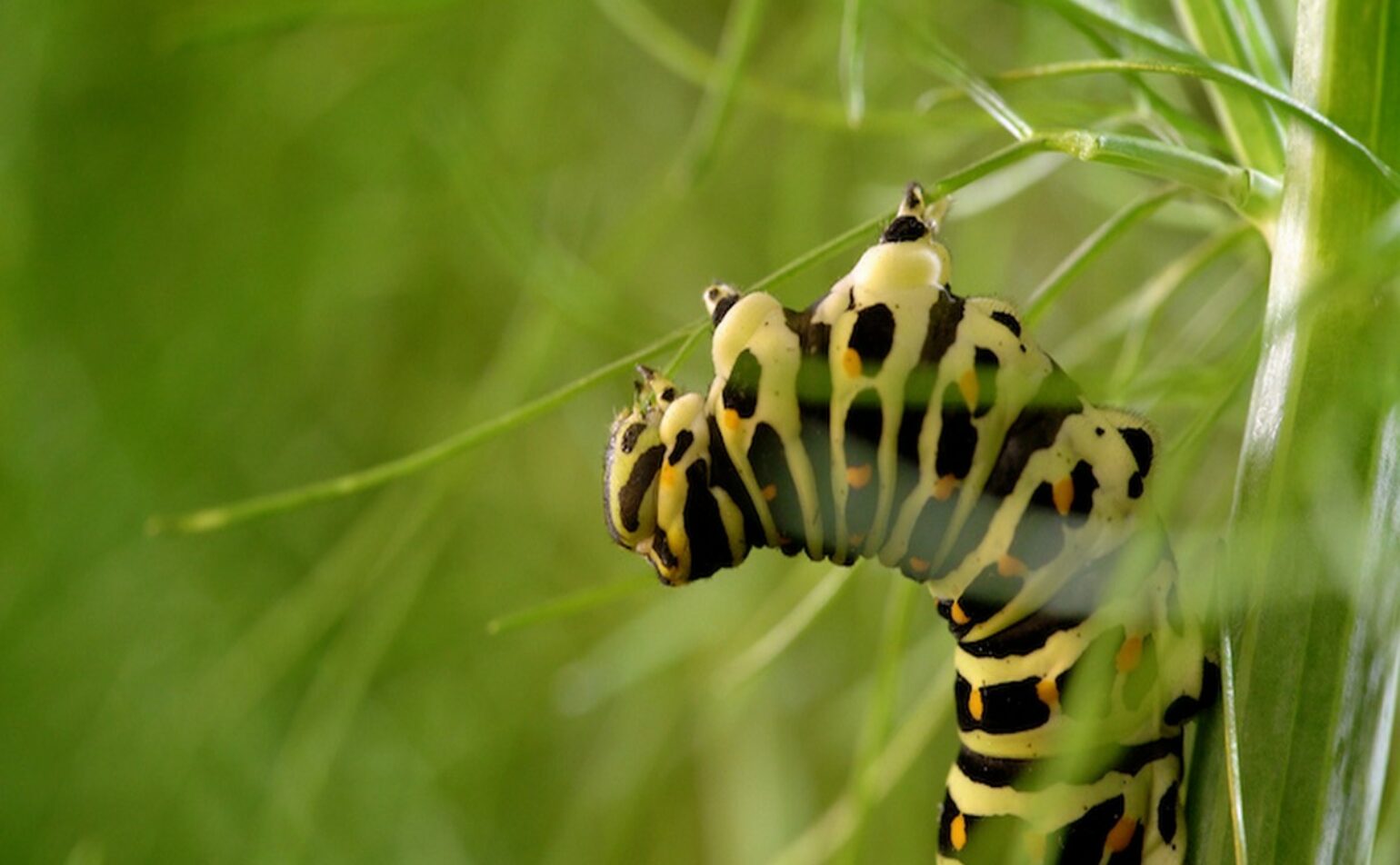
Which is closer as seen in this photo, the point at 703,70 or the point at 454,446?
the point at 454,446

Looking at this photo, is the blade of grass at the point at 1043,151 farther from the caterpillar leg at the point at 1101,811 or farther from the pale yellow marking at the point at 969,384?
the caterpillar leg at the point at 1101,811

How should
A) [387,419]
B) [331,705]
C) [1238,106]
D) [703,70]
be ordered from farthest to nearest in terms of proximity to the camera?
1. [387,419]
2. [331,705]
3. [703,70]
4. [1238,106]

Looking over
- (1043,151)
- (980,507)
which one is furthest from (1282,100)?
(980,507)

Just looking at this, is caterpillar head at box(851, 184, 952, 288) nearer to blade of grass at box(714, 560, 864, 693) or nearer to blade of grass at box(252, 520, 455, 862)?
blade of grass at box(714, 560, 864, 693)

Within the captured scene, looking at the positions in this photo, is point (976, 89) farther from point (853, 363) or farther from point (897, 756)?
point (897, 756)

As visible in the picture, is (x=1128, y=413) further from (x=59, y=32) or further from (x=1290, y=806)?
(x=59, y=32)

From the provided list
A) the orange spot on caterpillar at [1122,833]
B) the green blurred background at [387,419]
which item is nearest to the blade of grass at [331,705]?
the green blurred background at [387,419]
